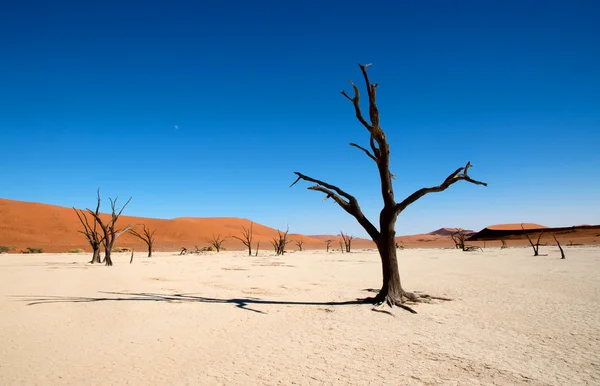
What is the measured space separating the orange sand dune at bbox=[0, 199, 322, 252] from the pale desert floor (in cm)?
3804

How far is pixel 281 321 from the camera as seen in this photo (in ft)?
20.8

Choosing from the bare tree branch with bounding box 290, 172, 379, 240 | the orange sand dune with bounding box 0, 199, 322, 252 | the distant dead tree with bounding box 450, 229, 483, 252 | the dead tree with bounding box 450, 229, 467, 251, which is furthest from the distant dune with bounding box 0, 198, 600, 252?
the bare tree branch with bounding box 290, 172, 379, 240

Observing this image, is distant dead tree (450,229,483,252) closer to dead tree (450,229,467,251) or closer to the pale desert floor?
dead tree (450,229,467,251)

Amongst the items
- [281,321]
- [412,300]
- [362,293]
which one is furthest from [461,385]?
[362,293]

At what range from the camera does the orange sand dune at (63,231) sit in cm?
4678

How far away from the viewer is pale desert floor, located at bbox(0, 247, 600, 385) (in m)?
3.86

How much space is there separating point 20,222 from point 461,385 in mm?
68883

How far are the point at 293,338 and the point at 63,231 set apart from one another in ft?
202

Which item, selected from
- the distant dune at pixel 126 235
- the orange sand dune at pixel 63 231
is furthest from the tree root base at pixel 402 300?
the orange sand dune at pixel 63 231

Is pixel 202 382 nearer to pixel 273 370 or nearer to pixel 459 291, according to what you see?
pixel 273 370

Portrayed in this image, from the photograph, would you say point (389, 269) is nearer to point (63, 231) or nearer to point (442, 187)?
point (442, 187)

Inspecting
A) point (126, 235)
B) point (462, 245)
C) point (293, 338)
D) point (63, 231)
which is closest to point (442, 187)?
point (293, 338)

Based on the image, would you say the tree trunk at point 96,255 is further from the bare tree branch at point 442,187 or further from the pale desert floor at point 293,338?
the bare tree branch at point 442,187

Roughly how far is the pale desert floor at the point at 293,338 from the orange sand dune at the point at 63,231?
38036 mm
